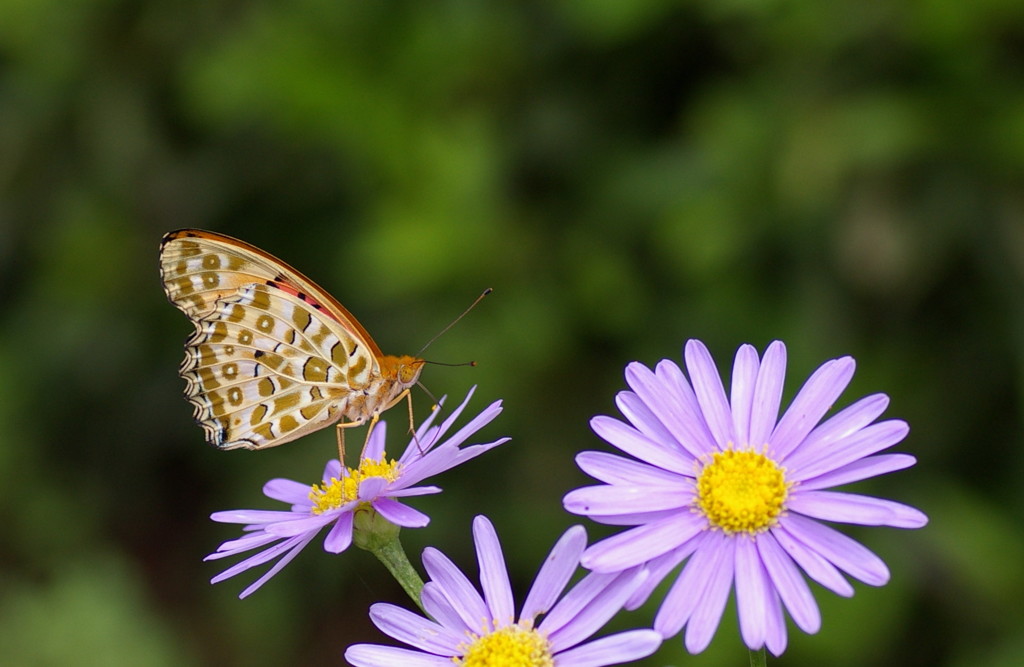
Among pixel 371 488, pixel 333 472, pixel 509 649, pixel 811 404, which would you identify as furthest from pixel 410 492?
pixel 811 404

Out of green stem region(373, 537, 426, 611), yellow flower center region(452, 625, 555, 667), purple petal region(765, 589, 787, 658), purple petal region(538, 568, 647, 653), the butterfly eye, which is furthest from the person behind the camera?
the butterfly eye

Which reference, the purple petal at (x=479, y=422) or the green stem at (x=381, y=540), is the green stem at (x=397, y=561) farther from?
the purple petal at (x=479, y=422)

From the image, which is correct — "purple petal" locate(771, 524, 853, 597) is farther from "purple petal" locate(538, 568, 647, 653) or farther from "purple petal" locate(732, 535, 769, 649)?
"purple petal" locate(538, 568, 647, 653)

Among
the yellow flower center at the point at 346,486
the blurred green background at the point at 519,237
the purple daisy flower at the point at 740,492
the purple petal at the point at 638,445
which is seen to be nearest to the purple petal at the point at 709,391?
the purple daisy flower at the point at 740,492

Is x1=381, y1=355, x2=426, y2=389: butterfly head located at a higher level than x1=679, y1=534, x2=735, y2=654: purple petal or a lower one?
higher

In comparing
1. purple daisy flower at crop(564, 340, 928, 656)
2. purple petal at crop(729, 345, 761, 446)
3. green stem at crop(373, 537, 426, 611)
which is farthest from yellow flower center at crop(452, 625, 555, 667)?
purple petal at crop(729, 345, 761, 446)

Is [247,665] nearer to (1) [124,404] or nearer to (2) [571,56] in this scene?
(1) [124,404]
